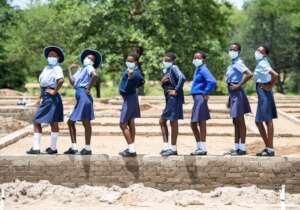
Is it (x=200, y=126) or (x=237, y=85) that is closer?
(x=237, y=85)

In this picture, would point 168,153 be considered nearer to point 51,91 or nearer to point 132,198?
point 132,198

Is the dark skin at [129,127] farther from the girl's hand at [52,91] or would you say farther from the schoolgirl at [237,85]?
the schoolgirl at [237,85]

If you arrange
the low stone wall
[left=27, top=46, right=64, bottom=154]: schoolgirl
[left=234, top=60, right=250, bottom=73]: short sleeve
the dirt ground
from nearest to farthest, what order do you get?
the dirt ground, [left=234, top=60, right=250, bottom=73]: short sleeve, the low stone wall, [left=27, top=46, right=64, bottom=154]: schoolgirl

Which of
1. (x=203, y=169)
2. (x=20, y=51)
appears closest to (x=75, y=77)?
(x=203, y=169)

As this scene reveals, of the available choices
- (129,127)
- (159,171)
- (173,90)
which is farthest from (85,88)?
(159,171)

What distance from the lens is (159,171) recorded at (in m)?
10.8

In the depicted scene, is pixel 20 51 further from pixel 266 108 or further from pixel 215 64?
pixel 266 108

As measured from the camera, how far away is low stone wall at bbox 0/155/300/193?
10570 mm

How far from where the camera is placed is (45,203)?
10.2 meters

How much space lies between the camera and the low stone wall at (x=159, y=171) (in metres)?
10.6

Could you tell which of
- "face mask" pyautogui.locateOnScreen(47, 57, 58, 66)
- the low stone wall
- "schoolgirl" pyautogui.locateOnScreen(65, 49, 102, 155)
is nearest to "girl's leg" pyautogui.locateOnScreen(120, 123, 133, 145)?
the low stone wall

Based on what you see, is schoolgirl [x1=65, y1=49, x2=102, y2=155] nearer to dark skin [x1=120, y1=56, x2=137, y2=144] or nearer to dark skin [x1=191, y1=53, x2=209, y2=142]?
dark skin [x1=120, y1=56, x2=137, y2=144]

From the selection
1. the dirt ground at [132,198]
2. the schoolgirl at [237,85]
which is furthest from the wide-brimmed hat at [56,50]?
the schoolgirl at [237,85]

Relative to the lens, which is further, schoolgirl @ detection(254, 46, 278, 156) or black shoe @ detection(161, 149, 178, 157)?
black shoe @ detection(161, 149, 178, 157)
